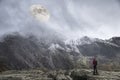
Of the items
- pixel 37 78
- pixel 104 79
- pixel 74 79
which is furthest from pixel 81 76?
pixel 37 78

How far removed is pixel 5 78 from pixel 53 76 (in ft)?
45.6

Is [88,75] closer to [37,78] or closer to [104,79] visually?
[104,79]

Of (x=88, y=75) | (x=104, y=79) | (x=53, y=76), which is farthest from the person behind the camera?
(x=53, y=76)

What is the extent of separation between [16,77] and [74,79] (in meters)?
16.8

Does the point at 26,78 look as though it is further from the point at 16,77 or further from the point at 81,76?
the point at 81,76

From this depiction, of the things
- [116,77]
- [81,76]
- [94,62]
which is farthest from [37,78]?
[116,77]

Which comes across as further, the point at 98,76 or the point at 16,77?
the point at 16,77

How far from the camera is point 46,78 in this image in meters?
66.2

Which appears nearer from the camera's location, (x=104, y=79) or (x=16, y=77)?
(x=104, y=79)

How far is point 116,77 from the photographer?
65.1 m

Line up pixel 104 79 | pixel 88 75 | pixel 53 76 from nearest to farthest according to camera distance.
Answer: pixel 104 79 → pixel 88 75 → pixel 53 76

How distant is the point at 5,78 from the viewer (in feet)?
225

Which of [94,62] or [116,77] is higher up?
[94,62]

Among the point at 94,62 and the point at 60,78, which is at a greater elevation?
the point at 94,62
